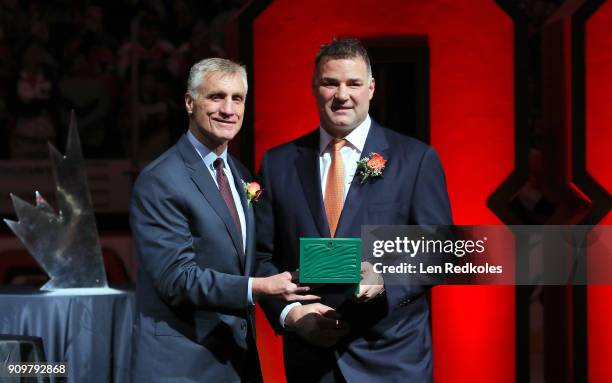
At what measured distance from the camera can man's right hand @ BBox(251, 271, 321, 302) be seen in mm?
3574

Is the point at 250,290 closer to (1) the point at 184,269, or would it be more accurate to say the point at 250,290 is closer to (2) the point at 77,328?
(1) the point at 184,269

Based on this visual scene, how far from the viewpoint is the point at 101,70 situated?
9078 millimetres

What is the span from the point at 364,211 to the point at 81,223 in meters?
2.04

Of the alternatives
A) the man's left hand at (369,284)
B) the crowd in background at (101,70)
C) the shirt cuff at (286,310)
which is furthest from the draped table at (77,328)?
the crowd in background at (101,70)

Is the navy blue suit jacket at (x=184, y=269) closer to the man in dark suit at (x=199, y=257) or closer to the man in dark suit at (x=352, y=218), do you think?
the man in dark suit at (x=199, y=257)

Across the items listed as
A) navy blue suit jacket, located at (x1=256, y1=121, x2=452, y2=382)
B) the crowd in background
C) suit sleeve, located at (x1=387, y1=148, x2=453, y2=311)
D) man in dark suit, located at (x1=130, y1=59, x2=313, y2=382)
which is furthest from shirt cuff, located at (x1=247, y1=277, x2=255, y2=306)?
the crowd in background

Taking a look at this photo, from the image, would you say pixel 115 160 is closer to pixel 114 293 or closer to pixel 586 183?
pixel 114 293

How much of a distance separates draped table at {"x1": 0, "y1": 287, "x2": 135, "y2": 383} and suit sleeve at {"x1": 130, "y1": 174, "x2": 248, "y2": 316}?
1.54 m

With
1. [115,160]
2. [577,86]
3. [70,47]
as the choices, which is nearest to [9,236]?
[115,160]

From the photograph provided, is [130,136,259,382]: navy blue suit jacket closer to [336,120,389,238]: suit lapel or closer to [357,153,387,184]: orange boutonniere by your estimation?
[336,120,389,238]: suit lapel

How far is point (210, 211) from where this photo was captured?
12.1ft

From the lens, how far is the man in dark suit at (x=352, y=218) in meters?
3.79

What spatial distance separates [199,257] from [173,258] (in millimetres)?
101

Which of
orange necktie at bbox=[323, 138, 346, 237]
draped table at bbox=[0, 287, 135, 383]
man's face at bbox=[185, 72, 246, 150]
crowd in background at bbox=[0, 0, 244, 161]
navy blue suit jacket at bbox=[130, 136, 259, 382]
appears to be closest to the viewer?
navy blue suit jacket at bbox=[130, 136, 259, 382]
